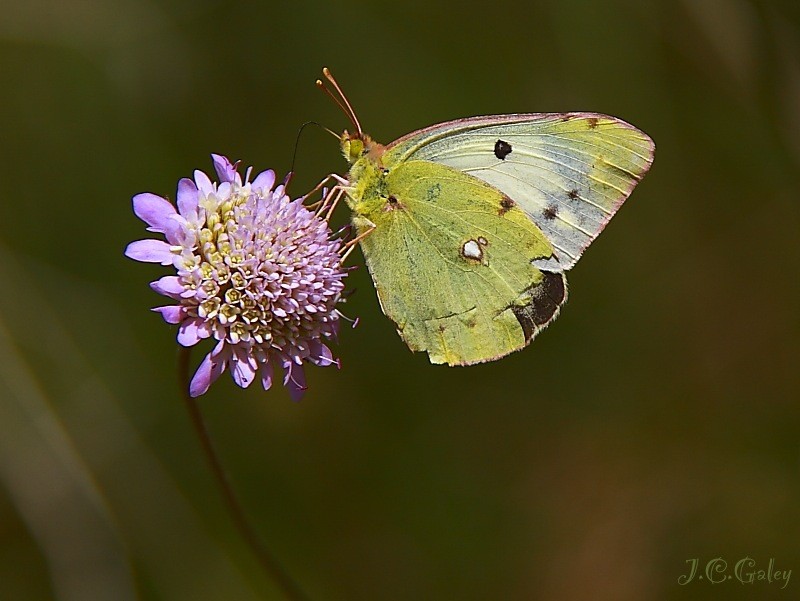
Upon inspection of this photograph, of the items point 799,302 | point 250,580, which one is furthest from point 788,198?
point 250,580

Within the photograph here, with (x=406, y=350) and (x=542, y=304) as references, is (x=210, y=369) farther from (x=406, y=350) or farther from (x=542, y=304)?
(x=406, y=350)

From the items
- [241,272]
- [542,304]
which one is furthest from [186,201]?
[542,304]

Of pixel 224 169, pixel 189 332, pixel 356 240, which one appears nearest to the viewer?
pixel 189 332

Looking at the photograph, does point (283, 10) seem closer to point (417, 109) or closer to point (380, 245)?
point (417, 109)

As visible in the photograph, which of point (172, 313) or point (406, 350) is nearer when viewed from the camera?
point (172, 313)

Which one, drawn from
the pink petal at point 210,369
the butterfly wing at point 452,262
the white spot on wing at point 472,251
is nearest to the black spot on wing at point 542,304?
the butterfly wing at point 452,262

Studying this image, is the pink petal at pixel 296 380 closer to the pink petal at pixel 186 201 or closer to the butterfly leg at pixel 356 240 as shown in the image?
the butterfly leg at pixel 356 240

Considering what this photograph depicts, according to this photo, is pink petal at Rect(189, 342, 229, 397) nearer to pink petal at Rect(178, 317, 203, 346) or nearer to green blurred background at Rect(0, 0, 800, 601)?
pink petal at Rect(178, 317, 203, 346)
